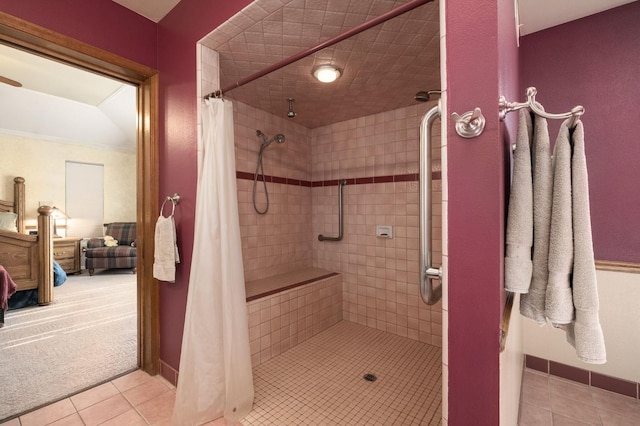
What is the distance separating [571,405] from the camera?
1.55 metres

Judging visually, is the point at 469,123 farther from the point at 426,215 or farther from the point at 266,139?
the point at 266,139

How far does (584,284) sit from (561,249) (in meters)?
0.10

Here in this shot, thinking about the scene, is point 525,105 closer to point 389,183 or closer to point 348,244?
point 389,183

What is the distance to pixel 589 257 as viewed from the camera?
727 mm

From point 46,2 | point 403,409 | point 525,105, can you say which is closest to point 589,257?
point 525,105

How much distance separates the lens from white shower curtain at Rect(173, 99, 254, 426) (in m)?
1.36

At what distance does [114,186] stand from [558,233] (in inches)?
266

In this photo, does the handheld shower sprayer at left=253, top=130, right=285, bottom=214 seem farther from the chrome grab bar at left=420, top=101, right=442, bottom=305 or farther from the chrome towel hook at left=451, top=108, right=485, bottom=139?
the chrome towel hook at left=451, top=108, right=485, bottom=139

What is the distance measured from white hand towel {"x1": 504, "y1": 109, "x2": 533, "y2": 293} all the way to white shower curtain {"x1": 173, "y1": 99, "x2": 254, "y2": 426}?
1.17m

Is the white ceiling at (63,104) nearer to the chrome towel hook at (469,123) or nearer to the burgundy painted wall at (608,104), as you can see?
the chrome towel hook at (469,123)

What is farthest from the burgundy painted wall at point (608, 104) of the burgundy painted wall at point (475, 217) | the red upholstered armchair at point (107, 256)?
the red upholstered armchair at point (107, 256)

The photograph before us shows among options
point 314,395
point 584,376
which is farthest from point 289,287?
point 584,376

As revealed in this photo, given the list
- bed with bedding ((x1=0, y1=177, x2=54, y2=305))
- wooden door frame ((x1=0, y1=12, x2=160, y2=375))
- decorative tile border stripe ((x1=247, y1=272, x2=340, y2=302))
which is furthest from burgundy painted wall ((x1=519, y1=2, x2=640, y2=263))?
bed with bedding ((x1=0, y1=177, x2=54, y2=305))

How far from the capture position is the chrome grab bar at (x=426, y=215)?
890mm
